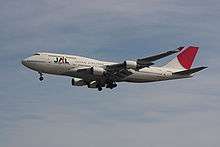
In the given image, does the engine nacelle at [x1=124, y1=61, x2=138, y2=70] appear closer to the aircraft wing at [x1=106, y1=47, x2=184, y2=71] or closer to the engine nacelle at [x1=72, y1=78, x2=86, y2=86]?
the aircraft wing at [x1=106, y1=47, x2=184, y2=71]

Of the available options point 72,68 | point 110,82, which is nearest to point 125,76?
point 110,82

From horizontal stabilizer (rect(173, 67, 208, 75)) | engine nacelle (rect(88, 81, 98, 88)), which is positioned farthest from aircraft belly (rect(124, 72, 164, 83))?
engine nacelle (rect(88, 81, 98, 88))

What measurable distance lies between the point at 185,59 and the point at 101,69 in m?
25.0

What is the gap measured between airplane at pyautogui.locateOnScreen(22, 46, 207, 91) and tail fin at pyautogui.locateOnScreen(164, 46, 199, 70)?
7.41 metres

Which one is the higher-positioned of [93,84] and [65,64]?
[65,64]

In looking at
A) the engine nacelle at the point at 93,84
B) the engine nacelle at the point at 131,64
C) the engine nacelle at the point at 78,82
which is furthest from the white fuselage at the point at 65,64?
the engine nacelle at the point at 78,82

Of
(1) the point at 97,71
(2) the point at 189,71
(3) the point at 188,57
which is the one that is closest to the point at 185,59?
(3) the point at 188,57

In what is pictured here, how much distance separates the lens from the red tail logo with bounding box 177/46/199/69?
134875 millimetres

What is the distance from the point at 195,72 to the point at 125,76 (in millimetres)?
12535

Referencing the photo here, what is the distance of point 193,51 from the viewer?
136250 mm

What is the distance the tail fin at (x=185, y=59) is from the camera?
133 m

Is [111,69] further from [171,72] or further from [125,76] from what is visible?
[171,72]

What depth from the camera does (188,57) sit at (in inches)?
5340

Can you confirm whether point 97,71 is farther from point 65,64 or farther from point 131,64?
point 131,64
